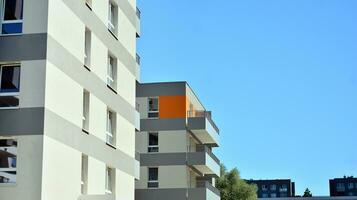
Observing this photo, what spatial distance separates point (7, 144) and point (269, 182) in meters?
152

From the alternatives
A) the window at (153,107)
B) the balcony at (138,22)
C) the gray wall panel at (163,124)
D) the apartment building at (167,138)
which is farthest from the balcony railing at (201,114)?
the balcony at (138,22)

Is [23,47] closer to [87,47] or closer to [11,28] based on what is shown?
[11,28]

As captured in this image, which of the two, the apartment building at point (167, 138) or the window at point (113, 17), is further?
the apartment building at point (167, 138)

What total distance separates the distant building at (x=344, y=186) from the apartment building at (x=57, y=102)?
140 metres

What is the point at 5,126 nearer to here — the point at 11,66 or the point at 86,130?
the point at 11,66

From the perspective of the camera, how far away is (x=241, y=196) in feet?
266

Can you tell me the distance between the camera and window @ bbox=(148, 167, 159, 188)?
2008 inches

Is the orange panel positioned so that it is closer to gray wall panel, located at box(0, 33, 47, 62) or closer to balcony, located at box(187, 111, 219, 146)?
balcony, located at box(187, 111, 219, 146)

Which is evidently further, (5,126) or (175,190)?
(175,190)

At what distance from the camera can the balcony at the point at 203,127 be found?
52375mm

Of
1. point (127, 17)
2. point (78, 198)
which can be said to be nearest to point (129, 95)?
point (127, 17)

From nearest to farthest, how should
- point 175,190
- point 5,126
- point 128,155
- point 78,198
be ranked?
1. point 5,126
2. point 78,198
3. point 128,155
4. point 175,190

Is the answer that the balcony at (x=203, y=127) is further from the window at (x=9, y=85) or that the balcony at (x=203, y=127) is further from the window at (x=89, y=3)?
the window at (x=9, y=85)

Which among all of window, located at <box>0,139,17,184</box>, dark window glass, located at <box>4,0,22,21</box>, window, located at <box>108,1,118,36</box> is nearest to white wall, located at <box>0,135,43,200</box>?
window, located at <box>0,139,17,184</box>
